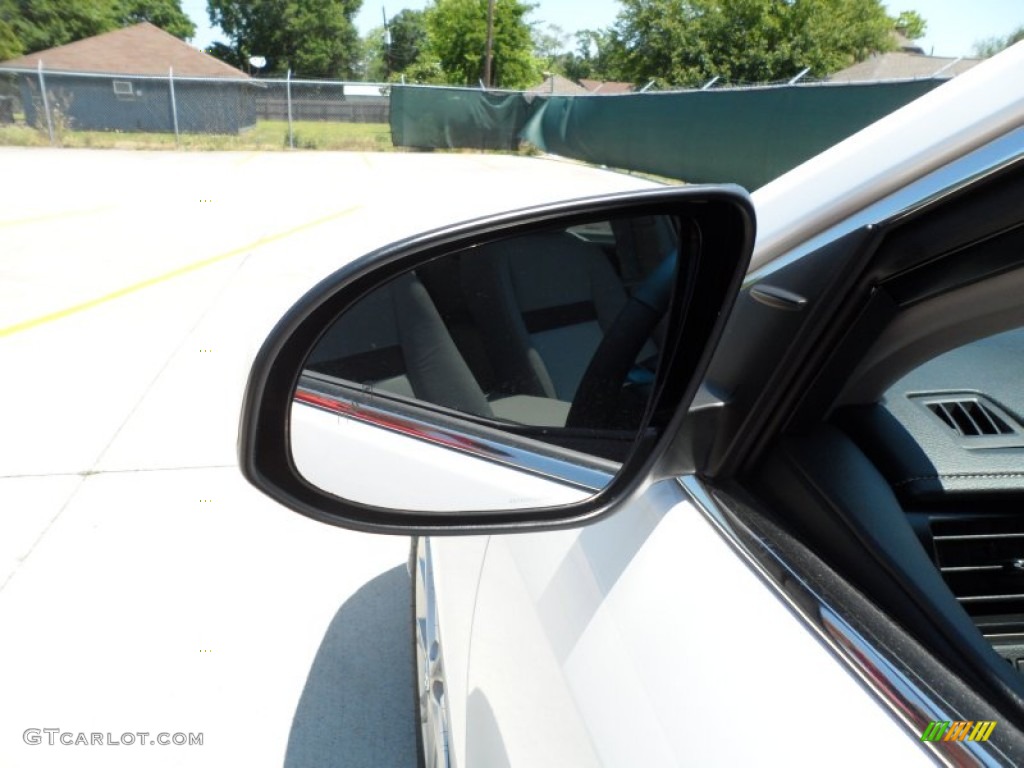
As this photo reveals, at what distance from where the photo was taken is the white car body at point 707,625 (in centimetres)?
88

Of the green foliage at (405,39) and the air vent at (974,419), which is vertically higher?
the air vent at (974,419)

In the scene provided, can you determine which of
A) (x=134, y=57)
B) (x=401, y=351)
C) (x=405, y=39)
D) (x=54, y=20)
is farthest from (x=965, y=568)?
(x=405, y=39)

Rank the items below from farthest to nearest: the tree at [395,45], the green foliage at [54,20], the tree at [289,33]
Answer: the tree at [395,45], the tree at [289,33], the green foliage at [54,20]

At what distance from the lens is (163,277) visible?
27.6ft

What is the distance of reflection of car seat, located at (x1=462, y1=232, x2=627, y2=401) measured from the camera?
4.20 ft

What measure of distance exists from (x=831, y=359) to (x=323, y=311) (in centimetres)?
73

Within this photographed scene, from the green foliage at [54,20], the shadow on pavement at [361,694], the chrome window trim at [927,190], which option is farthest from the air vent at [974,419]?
the green foliage at [54,20]

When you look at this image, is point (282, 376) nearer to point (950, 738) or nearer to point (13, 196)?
point (950, 738)

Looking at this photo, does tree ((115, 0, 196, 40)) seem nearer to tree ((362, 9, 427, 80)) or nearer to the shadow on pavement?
tree ((362, 9, 427, 80))

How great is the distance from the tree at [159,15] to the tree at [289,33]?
23.4 ft

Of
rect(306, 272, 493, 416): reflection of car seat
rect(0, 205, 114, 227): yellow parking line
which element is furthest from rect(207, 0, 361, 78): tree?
rect(306, 272, 493, 416): reflection of car seat

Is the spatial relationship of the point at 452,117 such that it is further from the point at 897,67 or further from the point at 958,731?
the point at 958,731

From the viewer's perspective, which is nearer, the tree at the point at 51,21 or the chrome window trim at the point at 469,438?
the chrome window trim at the point at 469,438

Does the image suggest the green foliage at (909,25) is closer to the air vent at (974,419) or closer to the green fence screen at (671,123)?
the green fence screen at (671,123)
